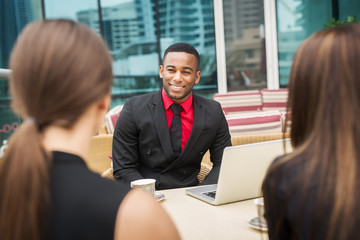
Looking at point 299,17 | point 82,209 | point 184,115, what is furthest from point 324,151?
point 299,17

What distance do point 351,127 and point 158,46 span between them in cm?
567

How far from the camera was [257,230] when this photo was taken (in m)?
1.12

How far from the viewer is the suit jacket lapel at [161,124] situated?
200 cm

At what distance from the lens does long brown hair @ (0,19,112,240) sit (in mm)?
579

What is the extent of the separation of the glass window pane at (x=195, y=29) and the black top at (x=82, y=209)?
5.69 metres

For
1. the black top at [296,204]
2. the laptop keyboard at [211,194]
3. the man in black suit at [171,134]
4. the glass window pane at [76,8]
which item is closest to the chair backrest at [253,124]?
the man in black suit at [171,134]

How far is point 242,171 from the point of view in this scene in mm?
1357

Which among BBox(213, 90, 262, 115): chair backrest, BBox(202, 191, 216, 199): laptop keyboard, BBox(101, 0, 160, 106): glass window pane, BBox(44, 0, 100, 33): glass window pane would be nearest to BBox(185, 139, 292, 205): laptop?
BBox(202, 191, 216, 199): laptop keyboard

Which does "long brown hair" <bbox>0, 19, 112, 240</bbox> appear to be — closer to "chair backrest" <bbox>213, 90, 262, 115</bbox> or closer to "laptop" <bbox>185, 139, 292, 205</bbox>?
"laptop" <bbox>185, 139, 292, 205</bbox>

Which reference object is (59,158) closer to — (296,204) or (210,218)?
(296,204)

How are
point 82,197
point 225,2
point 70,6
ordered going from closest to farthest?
point 82,197 < point 70,6 < point 225,2

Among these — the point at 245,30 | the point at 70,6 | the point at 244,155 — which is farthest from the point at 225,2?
the point at 244,155

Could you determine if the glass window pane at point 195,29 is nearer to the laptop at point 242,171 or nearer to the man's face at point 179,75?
the man's face at point 179,75

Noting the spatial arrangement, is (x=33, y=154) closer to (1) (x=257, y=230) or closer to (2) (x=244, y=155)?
(1) (x=257, y=230)
